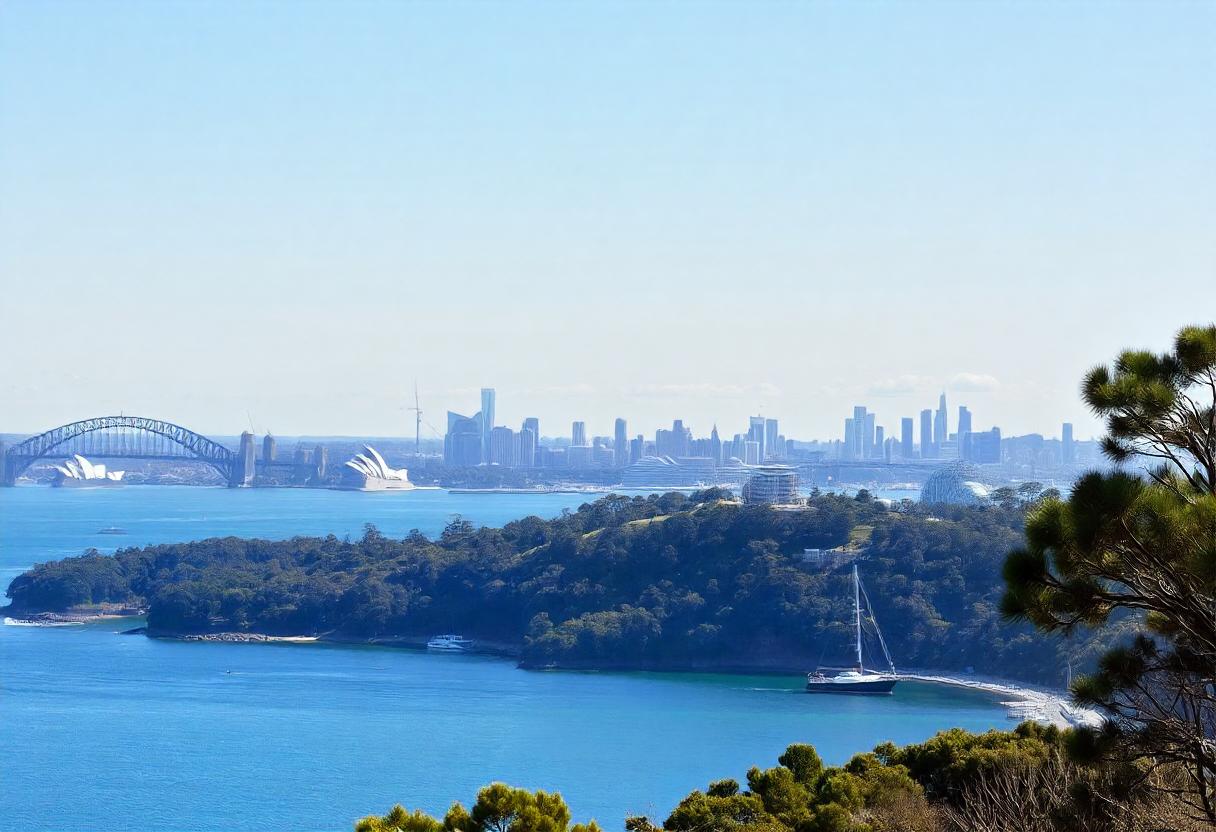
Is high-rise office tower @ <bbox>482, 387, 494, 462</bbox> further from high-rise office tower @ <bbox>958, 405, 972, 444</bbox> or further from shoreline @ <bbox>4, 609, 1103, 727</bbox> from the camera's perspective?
shoreline @ <bbox>4, 609, 1103, 727</bbox>

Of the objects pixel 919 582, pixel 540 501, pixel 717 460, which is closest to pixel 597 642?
pixel 919 582

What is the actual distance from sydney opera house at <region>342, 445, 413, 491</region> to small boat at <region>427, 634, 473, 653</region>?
58.7 metres

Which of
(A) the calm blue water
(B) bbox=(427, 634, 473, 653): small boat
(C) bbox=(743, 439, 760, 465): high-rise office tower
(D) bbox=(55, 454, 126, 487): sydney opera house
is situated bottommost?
(A) the calm blue water

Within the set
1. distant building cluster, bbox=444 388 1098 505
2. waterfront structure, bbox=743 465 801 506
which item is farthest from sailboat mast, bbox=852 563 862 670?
distant building cluster, bbox=444 388 1098 505

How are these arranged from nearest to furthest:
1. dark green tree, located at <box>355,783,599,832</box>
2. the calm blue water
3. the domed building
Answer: dark green tree, located at <box>355,783,599,832</box> → the calm blue water → the domed building

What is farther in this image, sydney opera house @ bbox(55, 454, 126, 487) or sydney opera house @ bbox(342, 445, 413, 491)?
sydney opera house @ bbox(55, 454, 126, 487)

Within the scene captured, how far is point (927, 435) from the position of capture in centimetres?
11181

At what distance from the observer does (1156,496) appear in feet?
14.9

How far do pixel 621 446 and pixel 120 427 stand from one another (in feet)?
123

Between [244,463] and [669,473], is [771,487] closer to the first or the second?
[669,473]

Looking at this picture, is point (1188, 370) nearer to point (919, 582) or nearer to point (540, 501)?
point (919, 582)


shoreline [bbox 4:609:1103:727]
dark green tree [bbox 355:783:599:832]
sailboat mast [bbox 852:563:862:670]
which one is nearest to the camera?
dark green tree [bbox 355:783:599:832]

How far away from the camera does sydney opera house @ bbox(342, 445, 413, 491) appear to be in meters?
95.5

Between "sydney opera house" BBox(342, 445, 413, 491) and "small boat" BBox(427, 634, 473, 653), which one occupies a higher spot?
"sydney opera house" BBox(342, 445, 413, 491)
